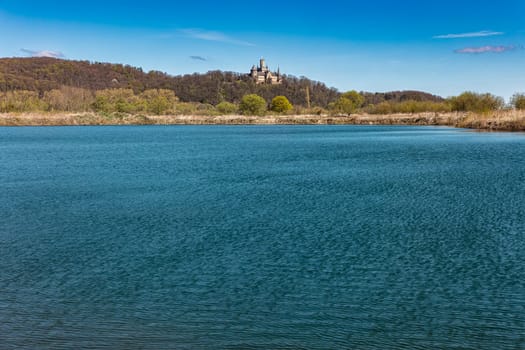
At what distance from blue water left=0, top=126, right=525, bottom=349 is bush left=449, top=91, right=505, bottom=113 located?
178ft

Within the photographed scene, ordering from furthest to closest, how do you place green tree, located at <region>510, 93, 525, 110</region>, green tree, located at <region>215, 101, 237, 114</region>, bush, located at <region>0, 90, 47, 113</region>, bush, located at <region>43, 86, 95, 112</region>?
bush, located at <region>43, 86, 95, 112</region>, green tree, located at <region>215, 101, 237, 114</region>, bush, located at <region>0, 90, 47, 113</region>, green tree, located at <region>510, 93, 525, 110</region>

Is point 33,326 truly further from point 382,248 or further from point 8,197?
point 8,197

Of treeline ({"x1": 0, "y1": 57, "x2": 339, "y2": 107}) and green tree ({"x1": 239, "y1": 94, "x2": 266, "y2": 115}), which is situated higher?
treeline ({"x1": 0, "y1": 57, "x2": 339, "y2": 107})

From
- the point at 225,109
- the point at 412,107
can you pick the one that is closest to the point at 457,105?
the point at 412,107

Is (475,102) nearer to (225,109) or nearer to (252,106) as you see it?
(252,106)

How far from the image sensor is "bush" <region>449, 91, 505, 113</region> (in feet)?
225

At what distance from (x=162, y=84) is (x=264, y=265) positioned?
18694 centimetres

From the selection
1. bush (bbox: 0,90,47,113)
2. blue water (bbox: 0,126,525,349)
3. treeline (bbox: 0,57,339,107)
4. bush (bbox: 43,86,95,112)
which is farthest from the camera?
treeline (bbox: 0,57,339,107)

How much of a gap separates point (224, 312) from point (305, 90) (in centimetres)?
17668

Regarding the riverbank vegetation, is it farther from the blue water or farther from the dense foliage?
the blue water

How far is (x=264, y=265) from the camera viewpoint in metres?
8.99

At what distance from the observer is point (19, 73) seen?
17475 centimetres

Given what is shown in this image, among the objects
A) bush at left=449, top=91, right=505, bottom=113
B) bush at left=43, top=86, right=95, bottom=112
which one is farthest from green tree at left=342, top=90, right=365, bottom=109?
bush at left=43, top=86, right=95, bottom=112

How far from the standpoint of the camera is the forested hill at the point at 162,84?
6644 inches
